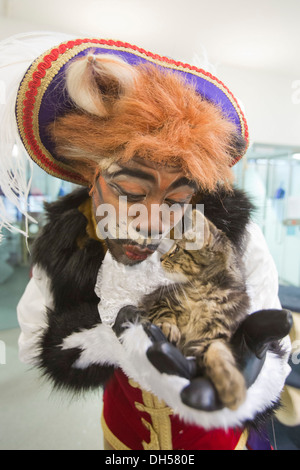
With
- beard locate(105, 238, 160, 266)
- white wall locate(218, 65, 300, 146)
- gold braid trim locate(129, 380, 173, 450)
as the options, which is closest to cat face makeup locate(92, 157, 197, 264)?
beard locate(105, 238, 160, 266)

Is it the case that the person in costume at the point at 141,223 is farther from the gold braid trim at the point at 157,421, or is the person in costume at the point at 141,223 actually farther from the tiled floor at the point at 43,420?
the tiled floor at the point at 43,420

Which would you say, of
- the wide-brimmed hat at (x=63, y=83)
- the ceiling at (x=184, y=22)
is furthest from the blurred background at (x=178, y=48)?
the wide-brimmed hat at (x=63, y=83)

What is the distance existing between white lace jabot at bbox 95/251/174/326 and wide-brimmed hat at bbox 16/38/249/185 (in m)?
0.26

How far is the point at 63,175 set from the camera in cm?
65

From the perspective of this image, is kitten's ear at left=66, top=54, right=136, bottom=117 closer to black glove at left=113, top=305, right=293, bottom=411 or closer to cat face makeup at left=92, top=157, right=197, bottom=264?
cat face makeup at left=92, top=157, right=197, bottom=264

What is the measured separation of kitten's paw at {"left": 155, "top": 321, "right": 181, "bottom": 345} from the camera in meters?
0.39

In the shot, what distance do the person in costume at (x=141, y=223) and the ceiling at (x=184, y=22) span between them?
25.9 inches

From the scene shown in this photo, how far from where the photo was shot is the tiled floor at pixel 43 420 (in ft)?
3.43

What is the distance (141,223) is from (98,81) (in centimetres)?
22

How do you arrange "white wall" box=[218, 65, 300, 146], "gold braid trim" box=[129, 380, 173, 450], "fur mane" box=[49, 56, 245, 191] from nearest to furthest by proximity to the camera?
"fur mane" box=[49, 56, 245, 191] < "gold braid trim" box=[129, 380, 173, 450] < "white wall" box=[218, 65, 300, 146]

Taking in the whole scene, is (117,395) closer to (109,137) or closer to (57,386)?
(57,386)
